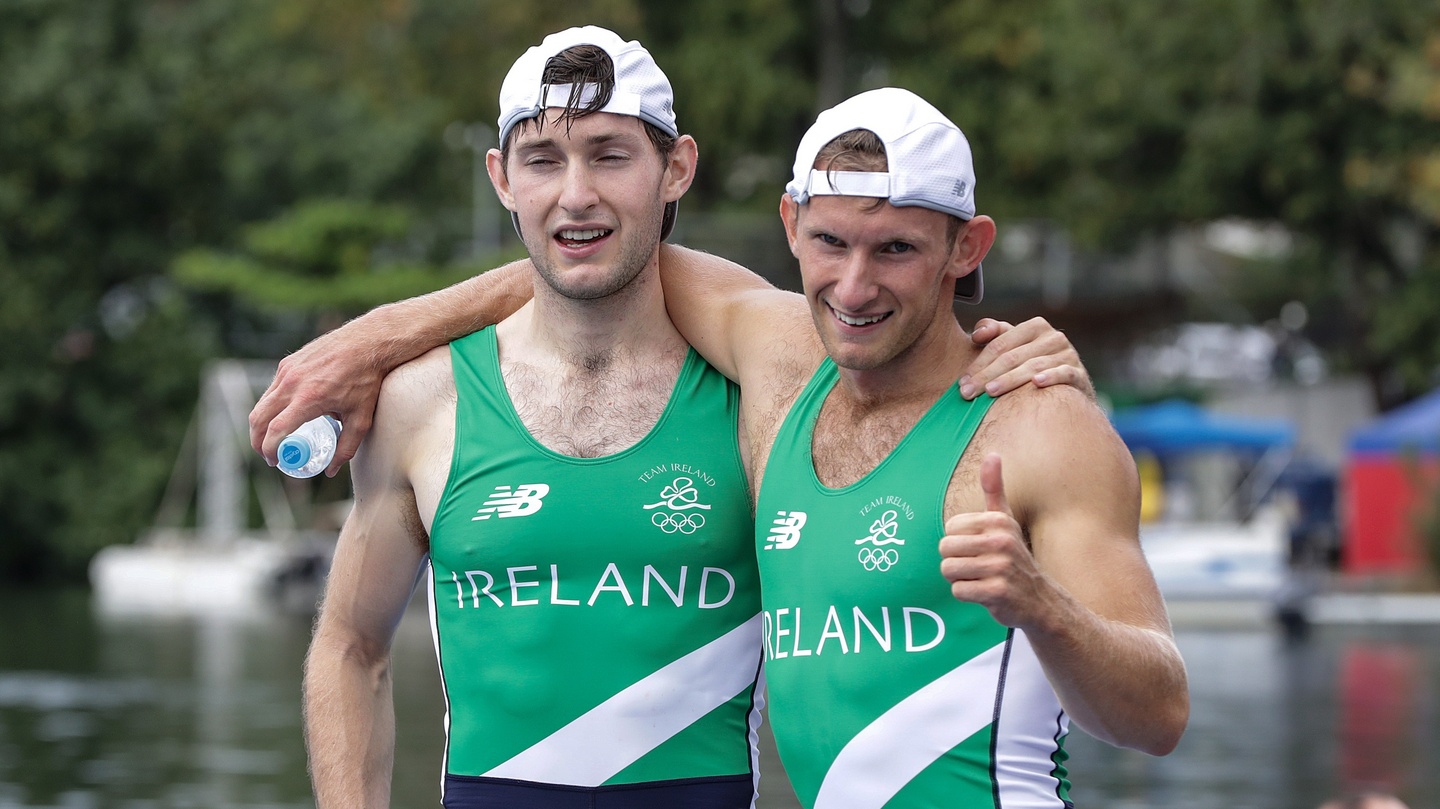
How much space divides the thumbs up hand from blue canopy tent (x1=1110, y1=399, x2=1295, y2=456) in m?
28.3

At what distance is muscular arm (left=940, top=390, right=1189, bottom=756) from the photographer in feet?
9.84

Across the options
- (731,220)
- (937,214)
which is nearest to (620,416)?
(937,214)

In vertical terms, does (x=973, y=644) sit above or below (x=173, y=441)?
below

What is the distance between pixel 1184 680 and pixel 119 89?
36817 millimetres

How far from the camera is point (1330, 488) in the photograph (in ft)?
106

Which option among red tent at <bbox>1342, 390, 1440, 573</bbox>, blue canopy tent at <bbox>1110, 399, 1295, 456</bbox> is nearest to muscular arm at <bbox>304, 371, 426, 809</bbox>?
red tent at <bbox>1342, 390, 1440, 573</bbox>

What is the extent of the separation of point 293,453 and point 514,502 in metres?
0.43

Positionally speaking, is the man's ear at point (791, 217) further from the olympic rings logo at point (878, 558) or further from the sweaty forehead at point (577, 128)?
the olympic rings logo at point (878, 558)

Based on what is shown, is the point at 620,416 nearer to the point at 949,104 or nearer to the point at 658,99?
the point at 658,99

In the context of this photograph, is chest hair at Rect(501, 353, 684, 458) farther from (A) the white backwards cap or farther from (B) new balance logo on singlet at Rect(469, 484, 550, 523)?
(A) the white backwards cap

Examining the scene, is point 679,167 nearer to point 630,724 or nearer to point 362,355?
point 362,355

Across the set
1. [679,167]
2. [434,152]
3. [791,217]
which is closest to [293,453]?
[679,167]

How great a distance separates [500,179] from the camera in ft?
13.6

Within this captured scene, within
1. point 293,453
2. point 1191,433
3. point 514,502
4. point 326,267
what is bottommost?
point 514,502
